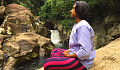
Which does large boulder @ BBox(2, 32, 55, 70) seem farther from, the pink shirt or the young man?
the pink shirt

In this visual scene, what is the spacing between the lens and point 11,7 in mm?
9234

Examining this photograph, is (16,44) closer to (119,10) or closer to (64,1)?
(64,1)

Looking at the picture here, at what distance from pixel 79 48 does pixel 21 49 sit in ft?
17.2

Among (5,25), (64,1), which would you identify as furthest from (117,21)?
(5,25)

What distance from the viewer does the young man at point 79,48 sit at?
63.4 inches

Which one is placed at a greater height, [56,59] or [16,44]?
[56,59]

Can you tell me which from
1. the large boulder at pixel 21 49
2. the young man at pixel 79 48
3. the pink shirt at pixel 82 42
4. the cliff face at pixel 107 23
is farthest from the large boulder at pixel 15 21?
the pink shirt at pixel 82 42

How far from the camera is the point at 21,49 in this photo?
627 centimetres

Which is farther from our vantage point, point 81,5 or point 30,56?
point 30,56

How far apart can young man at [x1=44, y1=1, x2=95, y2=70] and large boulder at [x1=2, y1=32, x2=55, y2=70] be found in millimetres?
4413

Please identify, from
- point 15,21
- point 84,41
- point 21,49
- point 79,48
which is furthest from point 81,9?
point 15,21

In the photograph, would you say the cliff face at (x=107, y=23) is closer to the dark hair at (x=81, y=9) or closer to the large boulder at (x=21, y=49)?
the large boulder at (x=21, y=49)

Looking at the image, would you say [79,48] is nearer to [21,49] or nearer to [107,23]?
[21,49]

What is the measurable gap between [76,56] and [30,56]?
5.45 meters
